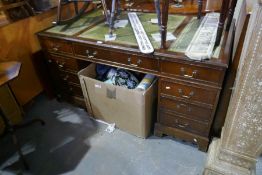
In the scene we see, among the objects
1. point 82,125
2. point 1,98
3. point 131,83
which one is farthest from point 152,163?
point 1,98

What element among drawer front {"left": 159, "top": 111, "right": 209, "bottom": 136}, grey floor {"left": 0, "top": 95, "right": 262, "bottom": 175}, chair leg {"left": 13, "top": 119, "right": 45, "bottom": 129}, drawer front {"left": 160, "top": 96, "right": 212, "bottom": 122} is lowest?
grey floor {"left": 0, "top": 95, "right": 262, "bottom": 175}

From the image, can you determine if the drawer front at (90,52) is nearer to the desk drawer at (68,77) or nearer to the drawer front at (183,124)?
the desk drawer at (68,77)

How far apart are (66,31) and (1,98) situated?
31.0 inches

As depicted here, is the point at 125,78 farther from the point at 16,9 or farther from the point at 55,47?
the point at 16,9

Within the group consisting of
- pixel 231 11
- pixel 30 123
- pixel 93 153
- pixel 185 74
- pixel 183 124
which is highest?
pixel 231 11

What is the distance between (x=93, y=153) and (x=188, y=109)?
2.56ft

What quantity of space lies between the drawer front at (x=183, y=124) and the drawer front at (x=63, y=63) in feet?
2.63

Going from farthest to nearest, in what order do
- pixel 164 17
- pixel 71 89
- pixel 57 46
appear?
1. pixel 71 89
2. pixel 57 46
3. pixel 164 17

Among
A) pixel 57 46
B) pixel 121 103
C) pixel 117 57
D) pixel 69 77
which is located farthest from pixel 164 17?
pixel 69 77

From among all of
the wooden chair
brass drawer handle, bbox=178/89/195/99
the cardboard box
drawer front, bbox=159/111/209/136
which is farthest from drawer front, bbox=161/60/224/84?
the wooden chair

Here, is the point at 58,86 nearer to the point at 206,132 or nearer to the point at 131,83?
the point at 131,83

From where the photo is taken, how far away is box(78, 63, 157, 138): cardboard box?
1.40 meters

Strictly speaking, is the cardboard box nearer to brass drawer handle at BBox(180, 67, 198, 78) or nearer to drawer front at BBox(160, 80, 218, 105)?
drawer front at BBox(160, 80, 218, 105)

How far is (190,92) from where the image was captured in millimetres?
1261
